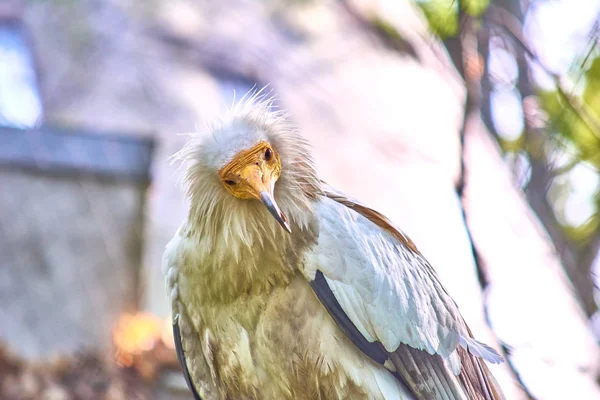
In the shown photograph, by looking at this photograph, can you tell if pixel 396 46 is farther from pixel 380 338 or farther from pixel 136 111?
pixel 136 111

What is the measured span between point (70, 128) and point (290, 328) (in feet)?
16.1

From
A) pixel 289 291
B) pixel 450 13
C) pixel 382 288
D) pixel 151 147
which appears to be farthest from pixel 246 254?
pixel 151 147

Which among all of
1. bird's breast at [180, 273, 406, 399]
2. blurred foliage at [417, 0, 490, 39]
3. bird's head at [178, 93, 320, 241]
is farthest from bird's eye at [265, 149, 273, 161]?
blurred foliage at [417, 0, 490, 39]

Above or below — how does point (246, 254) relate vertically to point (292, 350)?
above

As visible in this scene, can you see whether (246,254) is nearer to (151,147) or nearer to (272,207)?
(272,207)

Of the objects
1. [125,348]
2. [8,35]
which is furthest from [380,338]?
[8,35]

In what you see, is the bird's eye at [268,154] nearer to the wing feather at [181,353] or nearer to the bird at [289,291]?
the bird at [289,291]

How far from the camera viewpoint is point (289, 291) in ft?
7.57

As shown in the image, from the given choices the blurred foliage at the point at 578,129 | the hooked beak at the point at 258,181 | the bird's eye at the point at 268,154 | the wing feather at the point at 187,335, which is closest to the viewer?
the blurred foliage at the point at 578,129

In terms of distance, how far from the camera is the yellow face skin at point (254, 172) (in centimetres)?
216

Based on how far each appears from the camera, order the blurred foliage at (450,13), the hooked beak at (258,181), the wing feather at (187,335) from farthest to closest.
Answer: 1. the wing feather at (187,335)
2. the hooked beak at (258,181)
3. the blurred foliage at (450,13)

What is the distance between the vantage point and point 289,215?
2.33 meters

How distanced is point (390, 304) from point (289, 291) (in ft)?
1.00

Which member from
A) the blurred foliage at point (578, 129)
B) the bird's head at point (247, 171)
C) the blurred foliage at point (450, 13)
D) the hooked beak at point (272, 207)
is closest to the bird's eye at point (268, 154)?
the bird's head at point (247, 171)
